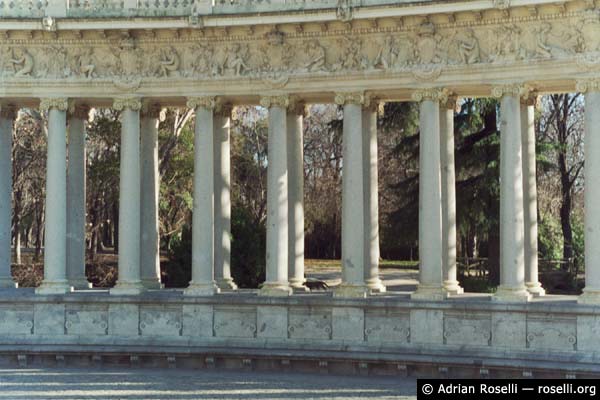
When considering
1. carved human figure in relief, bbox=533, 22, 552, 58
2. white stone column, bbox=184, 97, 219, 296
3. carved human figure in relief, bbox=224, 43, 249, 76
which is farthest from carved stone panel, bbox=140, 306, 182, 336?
carved human figure in relief, bbox=533, 22, 552, 58

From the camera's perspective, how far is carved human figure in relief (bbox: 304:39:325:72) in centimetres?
4400

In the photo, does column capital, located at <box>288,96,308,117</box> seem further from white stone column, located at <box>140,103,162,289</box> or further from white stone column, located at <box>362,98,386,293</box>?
white stone column, located at <box>140,103,162,289</box>

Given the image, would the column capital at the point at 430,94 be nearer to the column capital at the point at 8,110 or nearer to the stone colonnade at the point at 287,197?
the stone colonnade at the point at 287,197

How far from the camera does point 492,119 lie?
208 feet

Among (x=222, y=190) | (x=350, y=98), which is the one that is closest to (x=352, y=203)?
(x=350, y=98)

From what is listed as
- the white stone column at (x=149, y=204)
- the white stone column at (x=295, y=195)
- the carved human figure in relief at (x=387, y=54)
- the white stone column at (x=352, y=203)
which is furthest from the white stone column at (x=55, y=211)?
the carved human figure in relief at (x=387, y=54)

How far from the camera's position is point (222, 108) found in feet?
156

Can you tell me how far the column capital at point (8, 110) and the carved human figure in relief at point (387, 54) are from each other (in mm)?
19174

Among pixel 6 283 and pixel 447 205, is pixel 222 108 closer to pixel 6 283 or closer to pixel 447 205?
pixel 447 205

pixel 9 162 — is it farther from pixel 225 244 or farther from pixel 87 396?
pixel 87 396

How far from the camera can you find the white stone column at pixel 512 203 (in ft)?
133

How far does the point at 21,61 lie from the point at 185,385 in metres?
18.8


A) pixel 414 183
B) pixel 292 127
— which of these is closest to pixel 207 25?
pixel 292 127

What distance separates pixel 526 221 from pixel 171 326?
696 inches
